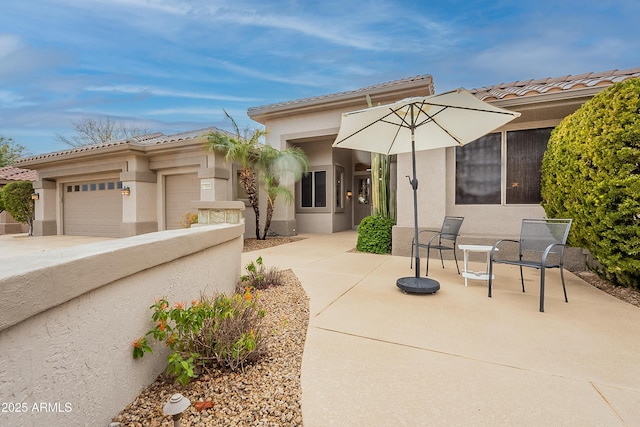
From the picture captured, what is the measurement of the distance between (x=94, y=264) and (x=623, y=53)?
2637 cm

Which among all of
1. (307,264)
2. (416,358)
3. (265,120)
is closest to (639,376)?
(416,358)

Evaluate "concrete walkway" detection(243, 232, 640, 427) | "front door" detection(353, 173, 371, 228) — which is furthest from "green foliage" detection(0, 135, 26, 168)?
"concrete walkway" detection(243, 232, 640, 427)

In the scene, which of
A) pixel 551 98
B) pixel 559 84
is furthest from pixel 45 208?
pixel 559 84

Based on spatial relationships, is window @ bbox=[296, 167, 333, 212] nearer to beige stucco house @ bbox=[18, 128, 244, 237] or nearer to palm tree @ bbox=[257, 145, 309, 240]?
palm tree @ bbox=[257, 145, 309, 240]

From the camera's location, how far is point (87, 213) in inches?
470

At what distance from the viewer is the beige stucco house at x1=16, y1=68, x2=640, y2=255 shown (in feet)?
19.0

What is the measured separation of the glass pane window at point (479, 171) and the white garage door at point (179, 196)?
325 inches

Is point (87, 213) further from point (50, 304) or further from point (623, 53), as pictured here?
point (623, 53)

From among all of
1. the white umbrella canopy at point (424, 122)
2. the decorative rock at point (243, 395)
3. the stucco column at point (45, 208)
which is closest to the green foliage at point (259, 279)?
the decorative rock at point (243, 395)

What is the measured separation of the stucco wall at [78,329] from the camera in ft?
3.54

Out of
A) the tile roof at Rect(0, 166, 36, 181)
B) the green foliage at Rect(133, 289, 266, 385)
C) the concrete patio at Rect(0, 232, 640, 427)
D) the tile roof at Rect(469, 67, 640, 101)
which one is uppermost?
the tile roof at Rect(469, 67, 640, 101)

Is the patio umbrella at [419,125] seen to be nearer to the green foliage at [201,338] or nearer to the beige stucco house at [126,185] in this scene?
the green foliage at [201,338]

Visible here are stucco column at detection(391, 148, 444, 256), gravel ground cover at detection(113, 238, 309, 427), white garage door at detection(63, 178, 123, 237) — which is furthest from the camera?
white garage door at detection(63, 178, 123, 237)

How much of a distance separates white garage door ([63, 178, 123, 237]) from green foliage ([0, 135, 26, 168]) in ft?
62.3
